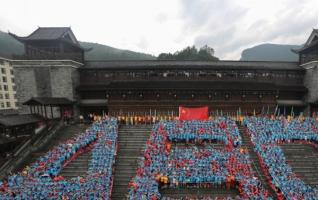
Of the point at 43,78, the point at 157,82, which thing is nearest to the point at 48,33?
the point at 43,78

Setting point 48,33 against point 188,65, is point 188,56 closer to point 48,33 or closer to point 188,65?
point 188,65

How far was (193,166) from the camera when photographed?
16688 millimetres

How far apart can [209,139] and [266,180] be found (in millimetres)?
5903

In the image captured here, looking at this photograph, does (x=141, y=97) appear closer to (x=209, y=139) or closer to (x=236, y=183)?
(x=209, y=139)

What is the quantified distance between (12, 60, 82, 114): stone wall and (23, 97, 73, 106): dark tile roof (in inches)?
54.4

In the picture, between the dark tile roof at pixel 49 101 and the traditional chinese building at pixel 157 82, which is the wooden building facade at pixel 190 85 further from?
the dark tile roof at pixel 49 101

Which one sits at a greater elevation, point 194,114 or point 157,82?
point 157,82

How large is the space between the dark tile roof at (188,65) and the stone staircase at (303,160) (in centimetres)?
1324

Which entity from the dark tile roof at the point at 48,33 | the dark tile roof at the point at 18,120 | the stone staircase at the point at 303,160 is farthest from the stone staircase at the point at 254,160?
the dark tile roof at the point at 48,33

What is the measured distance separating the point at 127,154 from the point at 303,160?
51.3ft

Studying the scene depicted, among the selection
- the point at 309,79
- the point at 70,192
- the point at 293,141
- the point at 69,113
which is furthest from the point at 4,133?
the point at 309,79

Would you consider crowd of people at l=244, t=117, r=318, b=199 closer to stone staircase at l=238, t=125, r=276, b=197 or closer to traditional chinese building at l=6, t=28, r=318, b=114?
stone staircase at l=238, t=125, r=276, b=197

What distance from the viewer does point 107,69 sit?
3003 centimetres

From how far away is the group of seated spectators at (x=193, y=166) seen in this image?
48.5 feet
